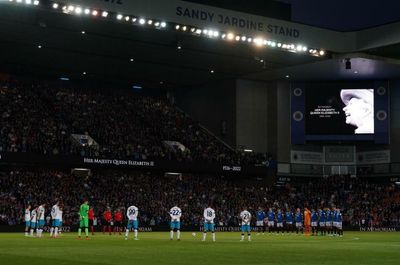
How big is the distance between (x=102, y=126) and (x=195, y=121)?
13408 millimetres

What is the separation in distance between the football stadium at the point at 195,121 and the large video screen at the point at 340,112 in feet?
0.37

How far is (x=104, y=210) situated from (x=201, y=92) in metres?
25.0

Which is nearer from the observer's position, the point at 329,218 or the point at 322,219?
the point at 329,218

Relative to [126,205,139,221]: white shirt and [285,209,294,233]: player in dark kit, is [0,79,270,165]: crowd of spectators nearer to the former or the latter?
[285,209,294,233]: player in dark kit

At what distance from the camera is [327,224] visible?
169 feet

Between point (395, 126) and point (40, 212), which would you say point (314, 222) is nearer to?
point (40, 212)

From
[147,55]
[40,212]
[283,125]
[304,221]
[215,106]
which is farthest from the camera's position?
[215,106]

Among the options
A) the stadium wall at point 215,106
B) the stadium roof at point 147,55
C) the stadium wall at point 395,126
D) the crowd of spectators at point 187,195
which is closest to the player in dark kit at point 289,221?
the crowd of spectators at point 187,195

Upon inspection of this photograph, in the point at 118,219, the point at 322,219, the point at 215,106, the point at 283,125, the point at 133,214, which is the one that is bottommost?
the point at 118,219

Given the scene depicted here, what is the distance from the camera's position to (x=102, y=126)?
67375 millimetres

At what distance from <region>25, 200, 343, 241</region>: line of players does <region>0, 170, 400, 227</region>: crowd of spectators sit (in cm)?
372

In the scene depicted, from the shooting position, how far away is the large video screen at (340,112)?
238ft

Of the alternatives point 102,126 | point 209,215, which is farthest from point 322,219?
point 102,126

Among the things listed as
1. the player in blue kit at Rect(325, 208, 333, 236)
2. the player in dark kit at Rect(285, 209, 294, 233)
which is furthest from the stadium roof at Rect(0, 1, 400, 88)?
the player in blue kit at Rect(325, 208, 333, 236)
